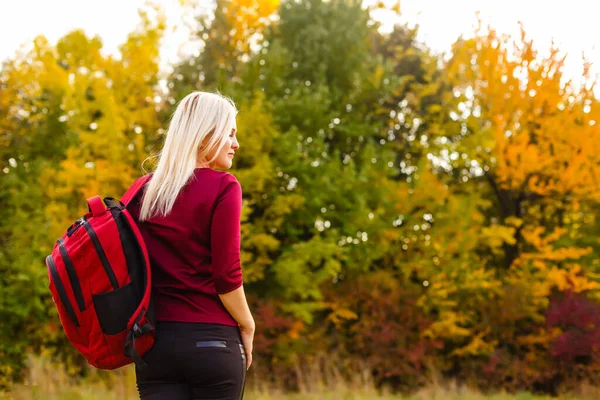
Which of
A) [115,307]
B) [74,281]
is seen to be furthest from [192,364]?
[74,281]

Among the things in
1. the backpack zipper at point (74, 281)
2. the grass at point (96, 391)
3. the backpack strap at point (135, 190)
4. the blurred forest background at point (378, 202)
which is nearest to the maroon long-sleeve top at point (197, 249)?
the backpack strap at point (135, 190)

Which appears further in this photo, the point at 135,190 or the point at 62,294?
the point at 135,190

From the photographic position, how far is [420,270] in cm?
1516

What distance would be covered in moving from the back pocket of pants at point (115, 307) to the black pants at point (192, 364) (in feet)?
0.38

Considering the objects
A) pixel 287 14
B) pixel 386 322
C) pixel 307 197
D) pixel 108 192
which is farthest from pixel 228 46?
pixel 386 322

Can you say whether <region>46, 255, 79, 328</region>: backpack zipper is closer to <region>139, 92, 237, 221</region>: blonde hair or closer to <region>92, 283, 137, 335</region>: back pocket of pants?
<region>92, 283, 137, 335</region>: back pocket of pants

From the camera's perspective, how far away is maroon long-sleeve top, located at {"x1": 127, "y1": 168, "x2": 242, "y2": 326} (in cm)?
249

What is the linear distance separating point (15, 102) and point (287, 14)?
7.09 metres

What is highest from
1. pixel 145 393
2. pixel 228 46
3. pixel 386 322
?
pixel 228 46

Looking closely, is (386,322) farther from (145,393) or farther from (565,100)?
(145,393)

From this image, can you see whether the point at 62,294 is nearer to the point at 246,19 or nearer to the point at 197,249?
the point at 197,249

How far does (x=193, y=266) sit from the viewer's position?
2510 millimetres

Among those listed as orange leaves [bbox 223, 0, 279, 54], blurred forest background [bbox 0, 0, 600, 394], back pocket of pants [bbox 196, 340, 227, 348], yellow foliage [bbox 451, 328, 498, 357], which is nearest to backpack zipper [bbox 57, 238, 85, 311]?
back pocket of pants [bbox 196, 340, 227, 348]

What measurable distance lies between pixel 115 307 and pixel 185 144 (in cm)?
56
